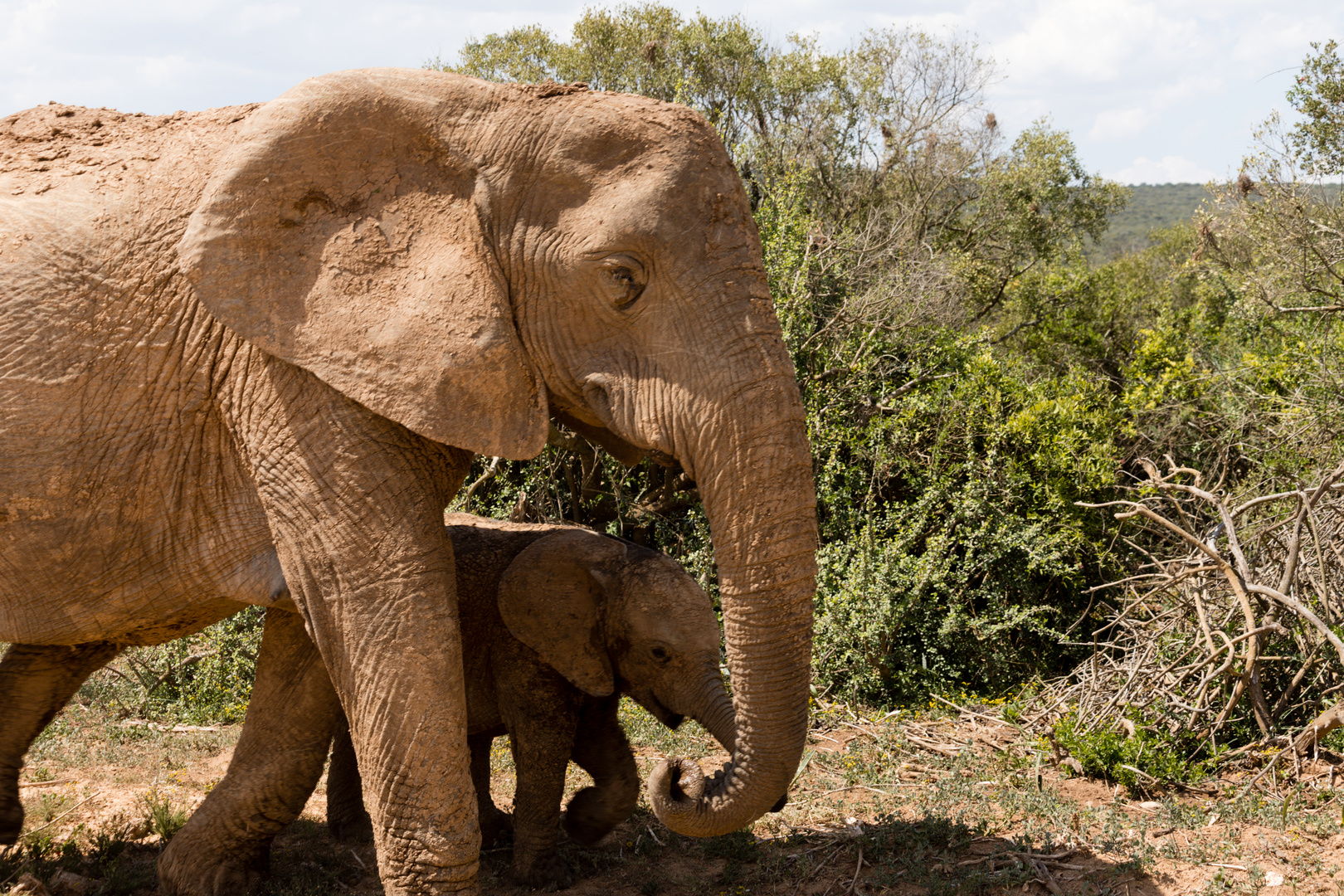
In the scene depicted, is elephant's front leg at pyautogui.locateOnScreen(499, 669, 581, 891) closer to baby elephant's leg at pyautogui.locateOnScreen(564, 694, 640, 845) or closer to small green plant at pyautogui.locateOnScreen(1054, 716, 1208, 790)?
baby elephant's leg at pyautogui.locateOnScreen(564, 694, 640, 845)

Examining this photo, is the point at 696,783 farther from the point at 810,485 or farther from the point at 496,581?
the point at 496,581

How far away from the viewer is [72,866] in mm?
4980

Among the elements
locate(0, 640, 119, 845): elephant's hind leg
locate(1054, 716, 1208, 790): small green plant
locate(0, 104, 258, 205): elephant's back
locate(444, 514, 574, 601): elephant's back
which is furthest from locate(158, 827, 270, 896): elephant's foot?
locate(1054, 716, 1208, 790): small green plant

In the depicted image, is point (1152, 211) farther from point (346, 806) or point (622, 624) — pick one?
point (346, 806)

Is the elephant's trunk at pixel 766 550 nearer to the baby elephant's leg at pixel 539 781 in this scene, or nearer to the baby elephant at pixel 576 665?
the baby elephant at pixel 576 665

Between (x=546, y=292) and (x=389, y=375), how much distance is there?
0.53m

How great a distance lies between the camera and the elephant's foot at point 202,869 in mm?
4523

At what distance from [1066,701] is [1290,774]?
1.27 meters

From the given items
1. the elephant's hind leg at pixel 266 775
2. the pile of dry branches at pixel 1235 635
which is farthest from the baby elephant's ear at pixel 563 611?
the pile of dry branches at pixel 1235 635

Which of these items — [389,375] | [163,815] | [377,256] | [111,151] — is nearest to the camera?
[389,375]

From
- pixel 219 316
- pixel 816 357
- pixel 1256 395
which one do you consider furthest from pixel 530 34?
pixel 219 316

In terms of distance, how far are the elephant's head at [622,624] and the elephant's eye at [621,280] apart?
6.06 feet

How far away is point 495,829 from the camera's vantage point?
18.0 feet

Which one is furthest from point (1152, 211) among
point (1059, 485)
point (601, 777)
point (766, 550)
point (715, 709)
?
point (766, 550)
